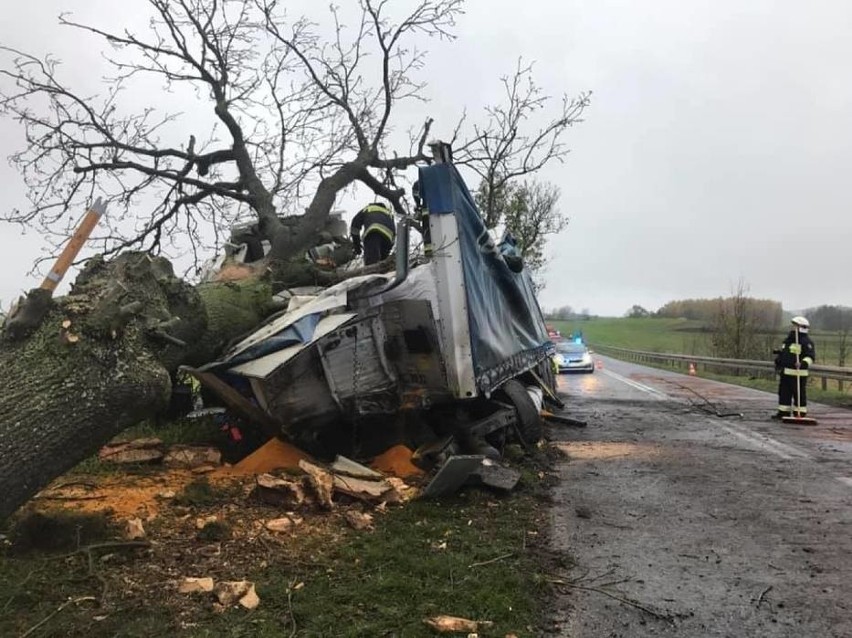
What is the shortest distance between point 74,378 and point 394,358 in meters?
2.97

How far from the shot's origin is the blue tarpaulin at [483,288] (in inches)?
239

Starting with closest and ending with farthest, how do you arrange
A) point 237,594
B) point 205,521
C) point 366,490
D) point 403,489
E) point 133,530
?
point 237,594, point 133,530, point 205,521, point 366,490, point 403,489

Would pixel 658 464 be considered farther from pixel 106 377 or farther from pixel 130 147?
pixel 130 147

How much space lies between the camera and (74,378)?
3406 millimetres

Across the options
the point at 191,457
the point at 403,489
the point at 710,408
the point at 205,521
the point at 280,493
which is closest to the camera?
the point at 205,521

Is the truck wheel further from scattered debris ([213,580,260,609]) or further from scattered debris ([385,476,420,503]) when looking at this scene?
scattered debris ([213,580,260,609])

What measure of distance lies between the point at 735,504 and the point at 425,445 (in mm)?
2544

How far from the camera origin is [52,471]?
3.35 m

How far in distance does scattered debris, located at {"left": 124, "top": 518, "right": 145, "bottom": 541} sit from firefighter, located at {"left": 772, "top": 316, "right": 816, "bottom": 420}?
9363 mm

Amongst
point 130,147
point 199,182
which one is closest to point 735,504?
point 199,182

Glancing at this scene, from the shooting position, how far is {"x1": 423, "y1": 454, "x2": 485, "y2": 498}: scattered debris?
495 cm

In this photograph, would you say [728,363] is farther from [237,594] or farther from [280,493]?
[237,594]

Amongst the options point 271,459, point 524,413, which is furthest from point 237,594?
point 524,413

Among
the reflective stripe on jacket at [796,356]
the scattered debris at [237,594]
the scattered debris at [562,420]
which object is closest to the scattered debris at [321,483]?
the scattered debris at [237,594]
